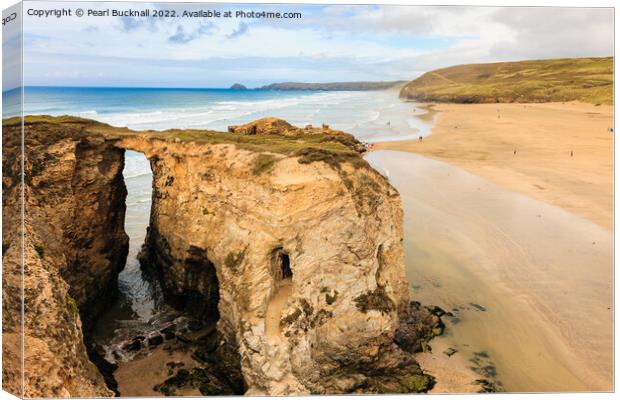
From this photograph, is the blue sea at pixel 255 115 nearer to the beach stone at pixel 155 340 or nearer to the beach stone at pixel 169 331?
the beach stone at pixel 169 331

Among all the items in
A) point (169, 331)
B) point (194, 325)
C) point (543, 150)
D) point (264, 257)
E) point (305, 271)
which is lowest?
point (169, 331)

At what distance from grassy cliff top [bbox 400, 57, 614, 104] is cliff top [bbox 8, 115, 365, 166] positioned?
26330mm

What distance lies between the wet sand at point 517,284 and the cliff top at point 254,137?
22.6 ft

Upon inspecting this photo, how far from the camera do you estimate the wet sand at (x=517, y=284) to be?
14.9 meters

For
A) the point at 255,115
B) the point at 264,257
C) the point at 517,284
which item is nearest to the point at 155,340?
the point at 264,257

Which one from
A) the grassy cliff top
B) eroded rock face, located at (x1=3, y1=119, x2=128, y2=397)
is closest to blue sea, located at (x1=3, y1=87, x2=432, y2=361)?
eroded rock face, located at (x1=3, y1=119, x2=128, y2=397)

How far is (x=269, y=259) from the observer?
43.5 ft

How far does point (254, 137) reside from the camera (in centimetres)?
1666

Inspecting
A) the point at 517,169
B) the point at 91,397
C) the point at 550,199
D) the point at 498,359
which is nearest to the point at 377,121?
the point at 517,169

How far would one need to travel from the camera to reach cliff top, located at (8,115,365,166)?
46.4 ft

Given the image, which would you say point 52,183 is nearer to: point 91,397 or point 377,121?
point 91,397

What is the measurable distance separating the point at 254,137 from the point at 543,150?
1495 inches

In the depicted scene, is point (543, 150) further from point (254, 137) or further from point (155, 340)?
point (155, 340)

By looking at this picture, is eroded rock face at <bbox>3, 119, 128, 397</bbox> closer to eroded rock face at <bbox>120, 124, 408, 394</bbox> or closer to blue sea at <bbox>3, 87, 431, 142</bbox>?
eroded rock face at <bbox>120, 124, 408, 394</bbox>
